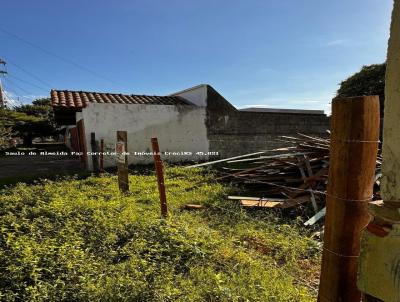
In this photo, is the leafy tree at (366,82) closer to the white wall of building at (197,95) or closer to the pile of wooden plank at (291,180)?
the white wall of building at (197,95)

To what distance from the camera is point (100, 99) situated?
13773mm

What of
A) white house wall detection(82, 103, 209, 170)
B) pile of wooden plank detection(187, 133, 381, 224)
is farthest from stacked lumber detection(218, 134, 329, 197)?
white house wall detection(82, 103, 209, 170)

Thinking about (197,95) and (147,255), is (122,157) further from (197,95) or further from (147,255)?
(197,95)

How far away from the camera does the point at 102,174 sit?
9.79 m

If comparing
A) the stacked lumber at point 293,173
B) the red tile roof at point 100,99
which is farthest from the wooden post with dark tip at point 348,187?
the red tile roof at point 100,99

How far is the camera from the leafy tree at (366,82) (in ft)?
80.0

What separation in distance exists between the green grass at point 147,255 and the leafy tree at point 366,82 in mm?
23428

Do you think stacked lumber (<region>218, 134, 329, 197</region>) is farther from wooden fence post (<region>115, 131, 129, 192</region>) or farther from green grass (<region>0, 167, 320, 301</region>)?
wooden fence post (<region>115, 131, 129, 192</region>)

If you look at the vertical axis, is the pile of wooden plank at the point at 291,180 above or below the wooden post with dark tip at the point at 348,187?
below

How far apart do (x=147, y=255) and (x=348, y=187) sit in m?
2.45

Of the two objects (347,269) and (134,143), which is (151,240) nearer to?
(347,269)

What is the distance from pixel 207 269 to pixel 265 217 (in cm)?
232

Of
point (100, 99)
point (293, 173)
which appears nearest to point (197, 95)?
point (100, 99)

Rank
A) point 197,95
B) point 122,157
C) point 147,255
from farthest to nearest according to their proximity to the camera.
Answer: point 197,95
point 122,157
point 147,255
